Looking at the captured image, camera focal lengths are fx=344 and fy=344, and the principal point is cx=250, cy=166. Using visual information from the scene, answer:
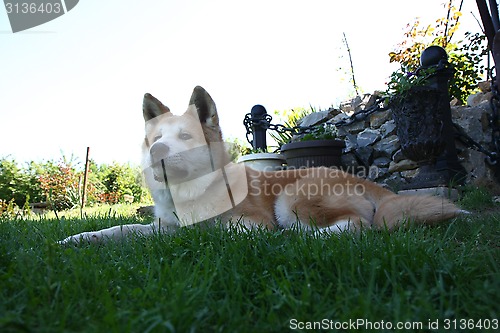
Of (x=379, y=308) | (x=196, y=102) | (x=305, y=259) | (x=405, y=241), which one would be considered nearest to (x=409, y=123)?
(x=196, y=102)

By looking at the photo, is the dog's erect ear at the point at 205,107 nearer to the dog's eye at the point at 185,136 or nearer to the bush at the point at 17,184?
the dog's eye at the point at 185,136

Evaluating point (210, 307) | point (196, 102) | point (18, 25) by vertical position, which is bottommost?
point (210, 307)

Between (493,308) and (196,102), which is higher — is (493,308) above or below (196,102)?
below

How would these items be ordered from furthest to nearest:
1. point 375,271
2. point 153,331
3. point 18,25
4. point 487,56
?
point 487,56
point 18,25
point 375,271
point 153,331

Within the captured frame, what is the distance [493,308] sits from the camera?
3.14 ft

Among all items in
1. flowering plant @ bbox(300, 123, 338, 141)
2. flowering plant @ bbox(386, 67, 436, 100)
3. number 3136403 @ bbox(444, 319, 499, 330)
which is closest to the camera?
number 3136403 @ bbox(444, 319, 499, 330)

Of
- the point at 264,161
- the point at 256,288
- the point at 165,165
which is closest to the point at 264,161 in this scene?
the point at 264,161

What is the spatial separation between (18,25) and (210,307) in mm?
2771

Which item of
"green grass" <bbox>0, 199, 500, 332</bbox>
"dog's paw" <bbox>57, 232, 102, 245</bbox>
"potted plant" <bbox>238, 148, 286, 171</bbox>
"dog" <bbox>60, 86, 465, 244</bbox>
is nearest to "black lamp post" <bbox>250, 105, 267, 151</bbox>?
"potted plant" <bbox>238, 148, 286, 171</bbox>

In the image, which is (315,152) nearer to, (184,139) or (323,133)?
(323,133)

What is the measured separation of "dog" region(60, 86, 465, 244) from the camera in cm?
252

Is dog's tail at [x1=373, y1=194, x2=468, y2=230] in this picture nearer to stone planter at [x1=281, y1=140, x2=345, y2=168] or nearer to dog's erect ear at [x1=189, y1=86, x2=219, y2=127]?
dog's erect ear at [x1=189, y1=86, x2=219, y2=127]

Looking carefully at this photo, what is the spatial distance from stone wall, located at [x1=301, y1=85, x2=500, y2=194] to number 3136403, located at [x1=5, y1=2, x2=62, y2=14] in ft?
12.8

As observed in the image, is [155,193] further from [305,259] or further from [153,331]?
[153,331]
